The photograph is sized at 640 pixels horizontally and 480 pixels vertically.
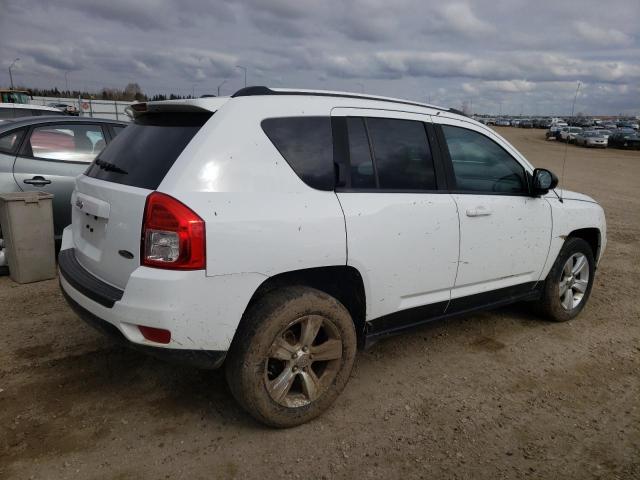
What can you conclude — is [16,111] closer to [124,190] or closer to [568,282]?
[124,190]

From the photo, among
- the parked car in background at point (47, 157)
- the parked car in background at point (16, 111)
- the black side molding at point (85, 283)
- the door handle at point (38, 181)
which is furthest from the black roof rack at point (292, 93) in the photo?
the parked car in background at point (16, 111)

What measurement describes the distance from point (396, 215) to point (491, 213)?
924 mm

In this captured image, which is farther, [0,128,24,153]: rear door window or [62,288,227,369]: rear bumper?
[0,128,24,153]: rear door window

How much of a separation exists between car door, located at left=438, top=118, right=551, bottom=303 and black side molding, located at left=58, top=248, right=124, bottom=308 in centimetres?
220

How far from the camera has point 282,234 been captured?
2.65 metres

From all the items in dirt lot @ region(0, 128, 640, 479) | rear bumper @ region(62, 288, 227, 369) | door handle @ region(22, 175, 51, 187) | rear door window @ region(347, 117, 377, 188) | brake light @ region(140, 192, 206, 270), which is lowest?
dirt lot @ region(0, 128, 640, 479)

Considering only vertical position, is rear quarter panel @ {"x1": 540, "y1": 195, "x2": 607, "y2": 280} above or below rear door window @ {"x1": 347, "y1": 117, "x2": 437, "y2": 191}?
below

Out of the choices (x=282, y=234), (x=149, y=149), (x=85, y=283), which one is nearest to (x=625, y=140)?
(x=282, y=234)

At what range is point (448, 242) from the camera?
3414 millimetres

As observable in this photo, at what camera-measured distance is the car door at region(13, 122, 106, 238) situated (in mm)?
5598

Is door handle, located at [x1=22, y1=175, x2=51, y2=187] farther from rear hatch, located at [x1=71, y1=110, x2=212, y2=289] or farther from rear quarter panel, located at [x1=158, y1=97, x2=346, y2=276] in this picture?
rear quarter panel, located at [x1=158, y1=97, x2=346, y2=276]

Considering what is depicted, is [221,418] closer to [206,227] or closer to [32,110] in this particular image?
[206,227]

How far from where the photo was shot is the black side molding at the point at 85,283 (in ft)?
8.73

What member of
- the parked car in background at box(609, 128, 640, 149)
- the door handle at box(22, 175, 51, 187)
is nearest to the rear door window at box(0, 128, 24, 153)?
the door handle at box(22, 175, 51, 187)
